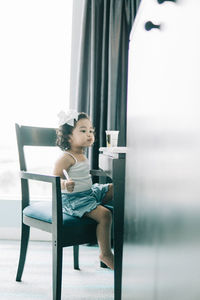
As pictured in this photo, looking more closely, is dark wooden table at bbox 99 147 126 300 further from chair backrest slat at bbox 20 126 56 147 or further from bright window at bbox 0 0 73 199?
bright window at bbox 0 0 73 199

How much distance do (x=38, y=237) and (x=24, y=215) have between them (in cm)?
107

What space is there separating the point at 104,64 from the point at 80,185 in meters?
1.29

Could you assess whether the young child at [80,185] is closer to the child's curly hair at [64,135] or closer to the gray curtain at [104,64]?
the child's curly hair at [64,135]

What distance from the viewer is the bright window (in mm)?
2973

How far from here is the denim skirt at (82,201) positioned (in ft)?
5.39

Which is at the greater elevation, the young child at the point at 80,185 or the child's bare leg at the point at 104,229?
the young child at the point at 80,185

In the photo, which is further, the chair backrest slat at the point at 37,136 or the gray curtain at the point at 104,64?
the gray curtain at the point at 104,64

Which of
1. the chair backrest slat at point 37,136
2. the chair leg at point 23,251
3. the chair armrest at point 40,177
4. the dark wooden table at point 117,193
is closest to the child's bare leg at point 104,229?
the dark wooden table at point 117,193

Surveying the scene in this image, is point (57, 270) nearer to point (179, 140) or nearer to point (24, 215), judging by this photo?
point (24, 215)

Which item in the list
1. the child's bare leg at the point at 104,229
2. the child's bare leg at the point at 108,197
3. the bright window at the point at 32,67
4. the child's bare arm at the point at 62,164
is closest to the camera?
the child's bare leg at the point at 104,229

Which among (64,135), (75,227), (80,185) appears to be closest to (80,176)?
(80,185)

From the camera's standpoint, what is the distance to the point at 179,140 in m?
0.38

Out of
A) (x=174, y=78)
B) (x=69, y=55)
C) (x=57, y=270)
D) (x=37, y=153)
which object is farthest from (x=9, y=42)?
(x=174, y=78)

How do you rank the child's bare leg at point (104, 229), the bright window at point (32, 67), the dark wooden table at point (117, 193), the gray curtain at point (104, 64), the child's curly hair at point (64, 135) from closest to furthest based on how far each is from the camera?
the dark wooden table at point (117, 193), the child's bare leg at point (104, 229), the child's curly hair at point (64, 135), the gray curtain at point (104, 64), the bright window at point (32, 67)
